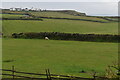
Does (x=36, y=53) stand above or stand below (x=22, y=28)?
below

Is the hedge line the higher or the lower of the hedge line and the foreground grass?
the higher

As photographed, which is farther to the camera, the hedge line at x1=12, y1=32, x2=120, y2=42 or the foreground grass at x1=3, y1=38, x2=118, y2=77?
the hedge line at x1=12, y1=32, x2=120, y2=42

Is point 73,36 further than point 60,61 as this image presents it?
Yes

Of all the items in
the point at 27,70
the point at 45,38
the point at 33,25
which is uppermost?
the point at 33,25

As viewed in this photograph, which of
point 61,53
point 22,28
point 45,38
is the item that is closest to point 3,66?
point 61,53

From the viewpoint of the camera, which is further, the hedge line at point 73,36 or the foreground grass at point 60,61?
the hedge line at point 73,36

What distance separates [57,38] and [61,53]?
12.7m

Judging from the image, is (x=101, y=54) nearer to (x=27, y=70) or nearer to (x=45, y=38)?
(x=27, y=70)

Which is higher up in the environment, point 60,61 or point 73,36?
point 73,36

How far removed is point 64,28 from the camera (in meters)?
45.2

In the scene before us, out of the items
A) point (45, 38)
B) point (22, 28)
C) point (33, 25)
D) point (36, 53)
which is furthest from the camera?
point (33, 25)

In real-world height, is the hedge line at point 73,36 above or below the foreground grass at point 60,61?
above

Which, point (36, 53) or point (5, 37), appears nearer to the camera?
point (36, 53)

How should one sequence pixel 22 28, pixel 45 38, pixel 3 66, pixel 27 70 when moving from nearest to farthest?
pixel 27 70, pixel 3 66, pixel 45 38, pixel 22 28
